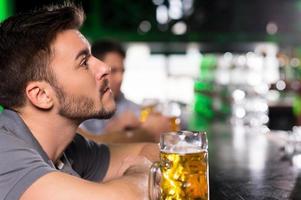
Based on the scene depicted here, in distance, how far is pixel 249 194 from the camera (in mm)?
1192

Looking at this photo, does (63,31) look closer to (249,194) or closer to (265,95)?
(249,194)

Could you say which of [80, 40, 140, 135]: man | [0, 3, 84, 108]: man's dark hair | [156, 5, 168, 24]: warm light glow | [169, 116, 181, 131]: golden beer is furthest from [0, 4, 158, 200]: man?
[156, 5, 168, 24]: warm light glow

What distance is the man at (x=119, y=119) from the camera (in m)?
2.12

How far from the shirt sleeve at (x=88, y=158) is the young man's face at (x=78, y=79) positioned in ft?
Result: 0.88

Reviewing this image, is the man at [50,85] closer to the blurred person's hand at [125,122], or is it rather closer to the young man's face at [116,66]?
the blurred person's hand at [125,122]

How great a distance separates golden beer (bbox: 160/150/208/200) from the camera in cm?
100

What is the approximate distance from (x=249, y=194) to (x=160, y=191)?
0.93 ft

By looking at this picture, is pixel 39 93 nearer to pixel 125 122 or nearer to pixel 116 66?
pixel 125 122

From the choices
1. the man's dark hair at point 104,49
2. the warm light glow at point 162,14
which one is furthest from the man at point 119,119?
the warm light glow at point 162,14

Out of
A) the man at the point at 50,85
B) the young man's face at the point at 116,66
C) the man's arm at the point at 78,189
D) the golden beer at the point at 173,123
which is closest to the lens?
the man's arm at the point at 78,189

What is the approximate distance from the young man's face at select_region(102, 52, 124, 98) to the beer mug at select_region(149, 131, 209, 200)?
1.85 meters

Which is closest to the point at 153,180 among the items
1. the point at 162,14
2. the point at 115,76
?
the point at 115,76

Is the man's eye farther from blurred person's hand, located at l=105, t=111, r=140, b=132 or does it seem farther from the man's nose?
blurred person's hand, located at l=105, t=111, r=140, b=132

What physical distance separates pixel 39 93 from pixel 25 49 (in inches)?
4.5
